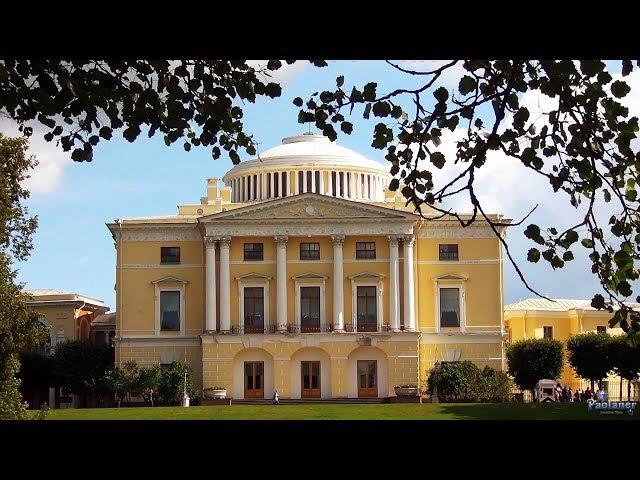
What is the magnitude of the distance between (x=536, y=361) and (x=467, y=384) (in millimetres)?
5837

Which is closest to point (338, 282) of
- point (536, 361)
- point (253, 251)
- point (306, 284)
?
point (306, 284)

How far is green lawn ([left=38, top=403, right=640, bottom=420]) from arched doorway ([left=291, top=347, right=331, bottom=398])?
830 cm

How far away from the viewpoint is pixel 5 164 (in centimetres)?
2269

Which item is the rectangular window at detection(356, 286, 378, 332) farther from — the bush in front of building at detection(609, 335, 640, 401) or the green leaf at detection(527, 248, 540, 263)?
the green leaf at detection(527, 248, 540, 263)

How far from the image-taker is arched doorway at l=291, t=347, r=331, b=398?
5131 cm

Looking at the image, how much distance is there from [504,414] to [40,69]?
32187mm

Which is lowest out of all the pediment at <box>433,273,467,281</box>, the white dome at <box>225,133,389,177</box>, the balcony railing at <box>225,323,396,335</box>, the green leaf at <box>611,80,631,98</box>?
the green leaf at <box>611,80,631,98</box>

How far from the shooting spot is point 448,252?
52.6 m

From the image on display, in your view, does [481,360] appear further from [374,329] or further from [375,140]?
[375,140]

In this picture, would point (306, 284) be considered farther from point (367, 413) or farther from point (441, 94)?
point (441, 94)

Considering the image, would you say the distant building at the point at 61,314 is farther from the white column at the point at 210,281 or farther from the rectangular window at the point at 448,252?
the rectangular window at the point at 448,252

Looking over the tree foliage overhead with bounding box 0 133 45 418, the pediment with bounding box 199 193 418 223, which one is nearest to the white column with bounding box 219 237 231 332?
the pediment with bounding box 199 193 418 223
